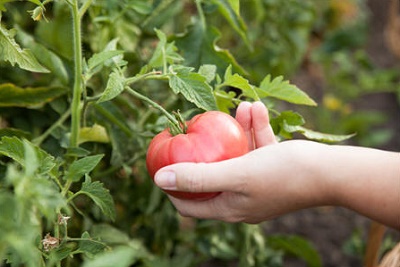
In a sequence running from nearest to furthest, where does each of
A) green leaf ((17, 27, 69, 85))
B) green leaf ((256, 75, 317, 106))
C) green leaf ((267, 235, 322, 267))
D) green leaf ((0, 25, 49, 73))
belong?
green leaf ((0, 25, 49, 73))
green leaf ((256, 75, 317, 106))
green leaf ((17, 27, 69, 85))
green leaf ((267, 235, 322, 267))

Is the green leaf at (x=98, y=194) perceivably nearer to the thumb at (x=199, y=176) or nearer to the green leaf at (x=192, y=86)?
the thumb at (x=199, y=176)

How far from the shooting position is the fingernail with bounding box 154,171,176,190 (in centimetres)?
90

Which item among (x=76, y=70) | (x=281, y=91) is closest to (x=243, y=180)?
(x=281, y=91)

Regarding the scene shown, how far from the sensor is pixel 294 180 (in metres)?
0.98

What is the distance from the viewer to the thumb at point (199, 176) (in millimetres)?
893

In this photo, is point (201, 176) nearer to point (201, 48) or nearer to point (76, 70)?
point (76, 70)

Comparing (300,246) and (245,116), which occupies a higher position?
(245,116)

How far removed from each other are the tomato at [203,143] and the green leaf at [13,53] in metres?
0.23

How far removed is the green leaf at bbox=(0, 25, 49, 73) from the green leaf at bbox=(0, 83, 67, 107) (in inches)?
6.6

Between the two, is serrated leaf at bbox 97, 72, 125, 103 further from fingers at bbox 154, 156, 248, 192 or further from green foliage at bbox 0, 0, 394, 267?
fingers at bbox 154, 156, 248, 192

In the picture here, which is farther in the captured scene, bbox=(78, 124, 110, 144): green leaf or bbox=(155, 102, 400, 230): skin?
bbox=(78, 124, 110, 144): green leaf

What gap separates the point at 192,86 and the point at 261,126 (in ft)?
0.49

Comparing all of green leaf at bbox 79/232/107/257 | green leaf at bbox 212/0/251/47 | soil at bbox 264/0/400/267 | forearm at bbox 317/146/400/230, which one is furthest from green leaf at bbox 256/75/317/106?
soil at bbox 264/0/400/267

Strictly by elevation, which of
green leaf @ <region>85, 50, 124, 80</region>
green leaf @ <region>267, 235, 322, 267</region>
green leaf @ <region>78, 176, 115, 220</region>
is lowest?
green leaf @ <region>267, 235, 322, 267</region>
